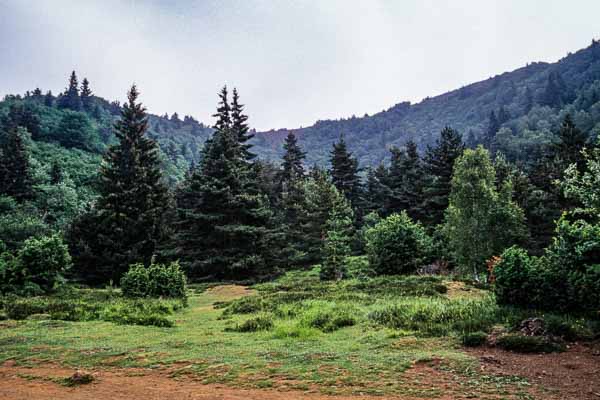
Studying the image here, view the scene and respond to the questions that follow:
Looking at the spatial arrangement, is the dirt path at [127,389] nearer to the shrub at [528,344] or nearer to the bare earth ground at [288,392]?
the bare earth ground at [288,392]

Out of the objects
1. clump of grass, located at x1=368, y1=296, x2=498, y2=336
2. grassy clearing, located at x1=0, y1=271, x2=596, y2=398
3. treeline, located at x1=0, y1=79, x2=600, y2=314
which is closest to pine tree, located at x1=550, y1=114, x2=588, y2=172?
treeline, located at x1=0, y1=79, x2=600, y2=314

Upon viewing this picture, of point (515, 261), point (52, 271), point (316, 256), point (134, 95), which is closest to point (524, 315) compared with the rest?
point (515, 261)

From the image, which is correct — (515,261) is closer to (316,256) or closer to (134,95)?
(316,256)

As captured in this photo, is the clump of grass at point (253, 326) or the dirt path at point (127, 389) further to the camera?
the clump of grass at point (253, 326)

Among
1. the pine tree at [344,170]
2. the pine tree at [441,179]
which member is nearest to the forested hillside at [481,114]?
the pine tree at [344,170]

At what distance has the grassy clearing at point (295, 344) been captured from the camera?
22.5 ft

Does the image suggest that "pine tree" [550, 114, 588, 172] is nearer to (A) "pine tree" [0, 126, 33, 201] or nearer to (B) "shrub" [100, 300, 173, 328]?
(B) "shrub" [100, 300, 173, 328]

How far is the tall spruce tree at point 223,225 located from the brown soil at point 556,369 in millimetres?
24950

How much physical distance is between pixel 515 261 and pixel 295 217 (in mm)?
33292

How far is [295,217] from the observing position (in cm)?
4353

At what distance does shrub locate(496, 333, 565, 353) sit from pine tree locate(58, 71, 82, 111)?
129m

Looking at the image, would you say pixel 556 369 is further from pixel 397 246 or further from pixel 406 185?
pixel 406 185

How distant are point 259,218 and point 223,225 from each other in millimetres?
3253

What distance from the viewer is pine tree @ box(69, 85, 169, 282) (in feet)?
111
